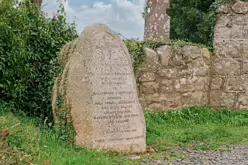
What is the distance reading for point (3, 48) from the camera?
6.05 metres

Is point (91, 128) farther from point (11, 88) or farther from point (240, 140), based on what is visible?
point (240, 140)

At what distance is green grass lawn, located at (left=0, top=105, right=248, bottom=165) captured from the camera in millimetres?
3940

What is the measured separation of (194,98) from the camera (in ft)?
25.9

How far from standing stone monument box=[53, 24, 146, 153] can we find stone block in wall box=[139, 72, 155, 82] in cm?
196

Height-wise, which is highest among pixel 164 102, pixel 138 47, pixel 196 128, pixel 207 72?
pixel 138 47

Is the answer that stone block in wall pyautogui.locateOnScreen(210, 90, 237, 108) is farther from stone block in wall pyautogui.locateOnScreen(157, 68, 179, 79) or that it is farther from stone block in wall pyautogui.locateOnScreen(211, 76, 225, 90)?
stone block in wall pyautogui.locateOnScreen(157, 68, 179, 79)

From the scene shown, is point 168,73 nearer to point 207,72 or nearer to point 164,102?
point 164,102

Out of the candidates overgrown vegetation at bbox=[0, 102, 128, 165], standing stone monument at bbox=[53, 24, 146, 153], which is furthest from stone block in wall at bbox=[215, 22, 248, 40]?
overgrown vegetation at bbox=[0, 102, 128, 165]

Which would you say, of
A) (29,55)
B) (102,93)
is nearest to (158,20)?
(29,55)

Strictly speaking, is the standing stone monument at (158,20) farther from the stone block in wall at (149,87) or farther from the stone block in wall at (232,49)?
the stone block in wall at (149,87)

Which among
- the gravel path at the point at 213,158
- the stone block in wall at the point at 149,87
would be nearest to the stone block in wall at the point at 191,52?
the stone block in wall at the point at 149,87

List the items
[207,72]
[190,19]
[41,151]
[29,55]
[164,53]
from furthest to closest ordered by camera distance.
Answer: [190,19] → [207,72] → [164,53] → [29,55] → [41,151]

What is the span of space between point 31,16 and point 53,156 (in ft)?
10.4

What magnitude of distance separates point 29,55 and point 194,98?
3234 mm
